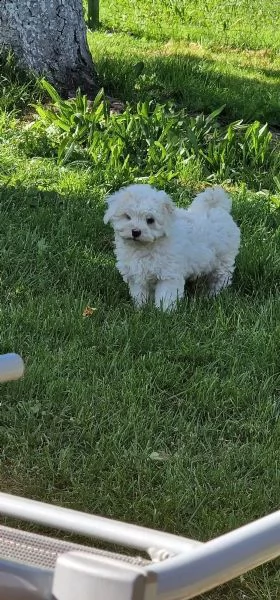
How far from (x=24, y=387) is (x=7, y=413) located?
0.19 m

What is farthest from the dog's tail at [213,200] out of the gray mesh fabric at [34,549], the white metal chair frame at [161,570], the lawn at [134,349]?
the white metal chair frame at [161,570]

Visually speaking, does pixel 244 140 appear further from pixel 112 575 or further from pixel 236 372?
pixel 112 575

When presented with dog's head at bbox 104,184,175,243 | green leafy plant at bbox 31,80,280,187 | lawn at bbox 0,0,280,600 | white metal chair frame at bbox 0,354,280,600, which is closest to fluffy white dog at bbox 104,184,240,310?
dog's head at bbox 104,184,175,243

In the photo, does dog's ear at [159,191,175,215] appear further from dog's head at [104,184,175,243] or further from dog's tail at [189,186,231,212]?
dog's tail at [189,186,231,212]

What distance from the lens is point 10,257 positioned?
4.69m

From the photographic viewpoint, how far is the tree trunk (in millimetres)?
7305

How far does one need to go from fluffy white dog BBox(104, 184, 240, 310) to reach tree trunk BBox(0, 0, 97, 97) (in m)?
2.93

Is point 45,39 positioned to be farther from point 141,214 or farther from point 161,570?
point 161,570

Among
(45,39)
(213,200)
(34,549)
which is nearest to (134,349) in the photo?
(213,200)

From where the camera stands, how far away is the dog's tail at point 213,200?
4809 mm

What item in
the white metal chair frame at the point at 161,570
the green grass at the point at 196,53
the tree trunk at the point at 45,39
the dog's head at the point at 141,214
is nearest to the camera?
the white metal chair frame at the point at 161,570

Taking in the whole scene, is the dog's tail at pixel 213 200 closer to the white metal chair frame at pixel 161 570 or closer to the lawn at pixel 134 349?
the lawn at pixel 134 349

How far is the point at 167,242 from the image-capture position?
4480mm

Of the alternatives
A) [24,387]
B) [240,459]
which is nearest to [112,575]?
[240,459]
